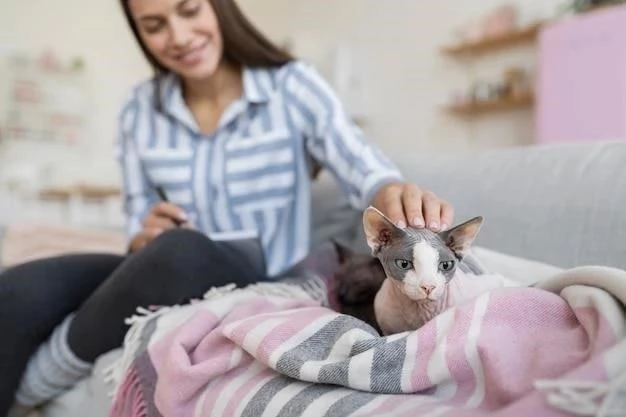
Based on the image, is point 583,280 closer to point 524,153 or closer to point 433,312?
point 433,312

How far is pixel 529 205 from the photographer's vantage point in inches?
30.4

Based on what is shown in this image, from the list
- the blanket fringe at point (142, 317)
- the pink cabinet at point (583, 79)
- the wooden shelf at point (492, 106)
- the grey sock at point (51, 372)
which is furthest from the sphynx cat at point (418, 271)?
the wooden shelf at point (492, 106)

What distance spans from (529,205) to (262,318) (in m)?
0.43

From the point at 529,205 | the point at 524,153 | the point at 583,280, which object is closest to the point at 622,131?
the point at 524,153

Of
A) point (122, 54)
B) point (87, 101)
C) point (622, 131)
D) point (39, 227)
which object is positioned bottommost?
point (39, 227)

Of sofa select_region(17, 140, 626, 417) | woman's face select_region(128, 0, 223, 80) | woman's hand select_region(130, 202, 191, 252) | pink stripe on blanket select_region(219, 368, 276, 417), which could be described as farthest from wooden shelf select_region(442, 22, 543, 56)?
pink stripe on blanket select_region(219, 368, 276, 417)

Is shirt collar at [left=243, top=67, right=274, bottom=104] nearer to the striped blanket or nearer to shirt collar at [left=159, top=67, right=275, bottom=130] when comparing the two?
shirt collar at [left=159, top=67, right=275, bottom=130]

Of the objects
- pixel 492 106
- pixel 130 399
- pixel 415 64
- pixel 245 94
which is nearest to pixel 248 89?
pixel 245 94

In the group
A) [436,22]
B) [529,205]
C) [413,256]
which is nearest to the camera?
[413,256]

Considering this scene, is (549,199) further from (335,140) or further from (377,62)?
(377,62)

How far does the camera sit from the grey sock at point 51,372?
703mm

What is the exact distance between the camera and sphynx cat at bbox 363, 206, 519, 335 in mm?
419

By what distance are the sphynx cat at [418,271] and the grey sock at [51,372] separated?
0.40 m

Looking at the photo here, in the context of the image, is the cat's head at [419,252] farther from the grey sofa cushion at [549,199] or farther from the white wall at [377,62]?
the white wall at [377,62]
